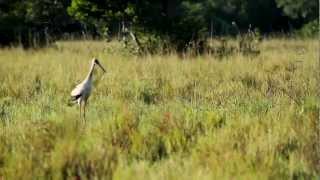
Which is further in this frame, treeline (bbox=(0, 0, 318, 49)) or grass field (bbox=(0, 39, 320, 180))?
treeline (bbox=(0, 0, 318, 49))

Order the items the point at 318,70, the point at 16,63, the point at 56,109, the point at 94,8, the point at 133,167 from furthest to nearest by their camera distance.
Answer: the point at 94,8
the point at 16,63
the point at 318,70
the point at 56,109
the point at 133,167

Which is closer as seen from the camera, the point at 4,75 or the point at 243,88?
the point at 243,88

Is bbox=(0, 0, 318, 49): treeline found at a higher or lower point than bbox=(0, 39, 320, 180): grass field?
higher

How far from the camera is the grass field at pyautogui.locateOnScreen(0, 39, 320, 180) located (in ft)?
16.3

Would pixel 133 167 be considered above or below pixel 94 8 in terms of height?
below

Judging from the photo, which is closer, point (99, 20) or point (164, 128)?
point (164, 128)

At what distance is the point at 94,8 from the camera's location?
15.3 m

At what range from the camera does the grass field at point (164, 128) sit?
4.97 metres

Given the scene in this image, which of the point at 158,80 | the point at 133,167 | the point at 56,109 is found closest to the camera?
the point at 133,167

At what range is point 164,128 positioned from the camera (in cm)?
596

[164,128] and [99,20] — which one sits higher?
[99,20]

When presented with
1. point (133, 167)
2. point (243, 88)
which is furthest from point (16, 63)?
point (133, 167)

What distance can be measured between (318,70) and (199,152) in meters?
5.39

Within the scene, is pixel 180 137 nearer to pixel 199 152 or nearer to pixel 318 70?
pixel 199 152
